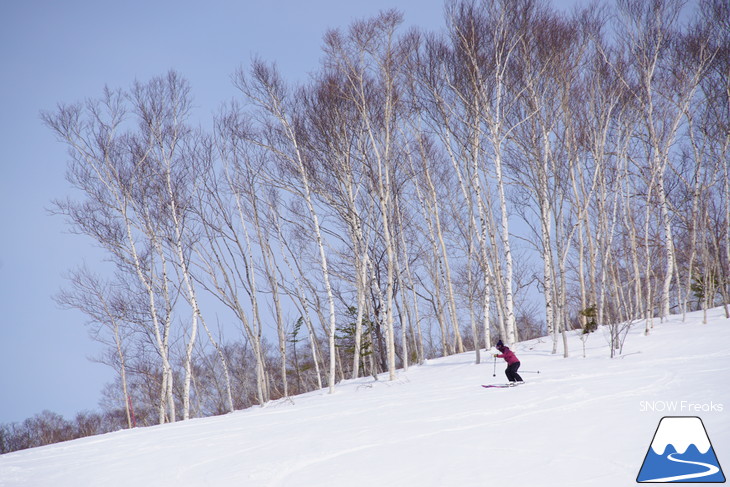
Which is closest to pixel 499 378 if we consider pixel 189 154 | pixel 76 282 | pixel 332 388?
pixel 332 388

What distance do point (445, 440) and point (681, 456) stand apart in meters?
2.30

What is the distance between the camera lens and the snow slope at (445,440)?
482 centimetres

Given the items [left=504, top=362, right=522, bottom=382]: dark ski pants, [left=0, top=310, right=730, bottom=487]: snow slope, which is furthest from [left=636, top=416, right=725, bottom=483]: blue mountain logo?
[left=504, top=362, right=522, bottom=382]: dark ski pants

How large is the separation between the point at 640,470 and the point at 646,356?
775cm

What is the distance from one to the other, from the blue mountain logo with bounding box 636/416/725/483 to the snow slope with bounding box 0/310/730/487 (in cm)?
10

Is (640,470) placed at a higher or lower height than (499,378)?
higher

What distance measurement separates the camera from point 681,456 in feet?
14.9

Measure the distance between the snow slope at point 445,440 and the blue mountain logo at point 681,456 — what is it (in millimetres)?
97

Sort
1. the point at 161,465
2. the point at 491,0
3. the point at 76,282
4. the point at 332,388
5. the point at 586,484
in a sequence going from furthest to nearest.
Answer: the point at 76,282 → the point at 491,0 → the point at 332,388 → the point at 161,465 → the point at 586,484

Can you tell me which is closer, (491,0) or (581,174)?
(491,0)

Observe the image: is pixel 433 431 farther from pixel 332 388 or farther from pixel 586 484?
pixel 332 388

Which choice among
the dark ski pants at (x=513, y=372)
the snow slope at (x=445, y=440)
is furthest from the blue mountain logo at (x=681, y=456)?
the dark ski pants at (x=513, y=372)

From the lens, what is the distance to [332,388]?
558 inches

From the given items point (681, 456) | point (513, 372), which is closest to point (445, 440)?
point (681, 456)
